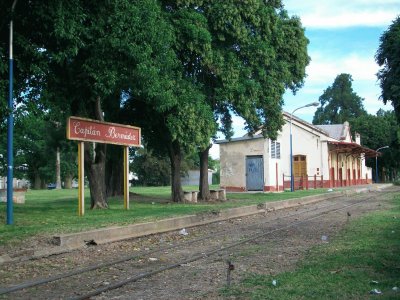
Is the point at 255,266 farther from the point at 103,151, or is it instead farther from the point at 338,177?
the point at 338,177

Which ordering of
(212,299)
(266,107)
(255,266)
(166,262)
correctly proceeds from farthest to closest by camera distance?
(266,107) → (166,262) → (255,266) → (212,299)

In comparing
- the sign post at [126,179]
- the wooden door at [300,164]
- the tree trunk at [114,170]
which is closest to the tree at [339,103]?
the wooden door at [300,164]

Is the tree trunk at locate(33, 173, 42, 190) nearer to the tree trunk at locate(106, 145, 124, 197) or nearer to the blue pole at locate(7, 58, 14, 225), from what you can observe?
the tree trunk at locate(106, 145, 124, 197)

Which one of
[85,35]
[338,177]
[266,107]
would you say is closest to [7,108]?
[85,35]

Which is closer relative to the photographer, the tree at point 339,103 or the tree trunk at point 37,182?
the tree trunk at point 37,182

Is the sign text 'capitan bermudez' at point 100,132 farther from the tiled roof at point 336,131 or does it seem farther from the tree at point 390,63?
the tiled roof at point 336,131

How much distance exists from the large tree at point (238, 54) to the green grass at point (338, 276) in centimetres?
1246

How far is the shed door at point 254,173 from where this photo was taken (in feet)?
148

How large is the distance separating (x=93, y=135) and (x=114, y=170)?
1036 centimetres

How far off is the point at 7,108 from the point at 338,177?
159 feet

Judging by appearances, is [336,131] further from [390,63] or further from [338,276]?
[338,276]

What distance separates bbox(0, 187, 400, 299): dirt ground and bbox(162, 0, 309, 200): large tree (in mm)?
9114

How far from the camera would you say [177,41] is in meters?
21.4

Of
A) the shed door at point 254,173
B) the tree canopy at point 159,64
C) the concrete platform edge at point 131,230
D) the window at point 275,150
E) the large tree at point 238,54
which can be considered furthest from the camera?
the window at point 275,150
